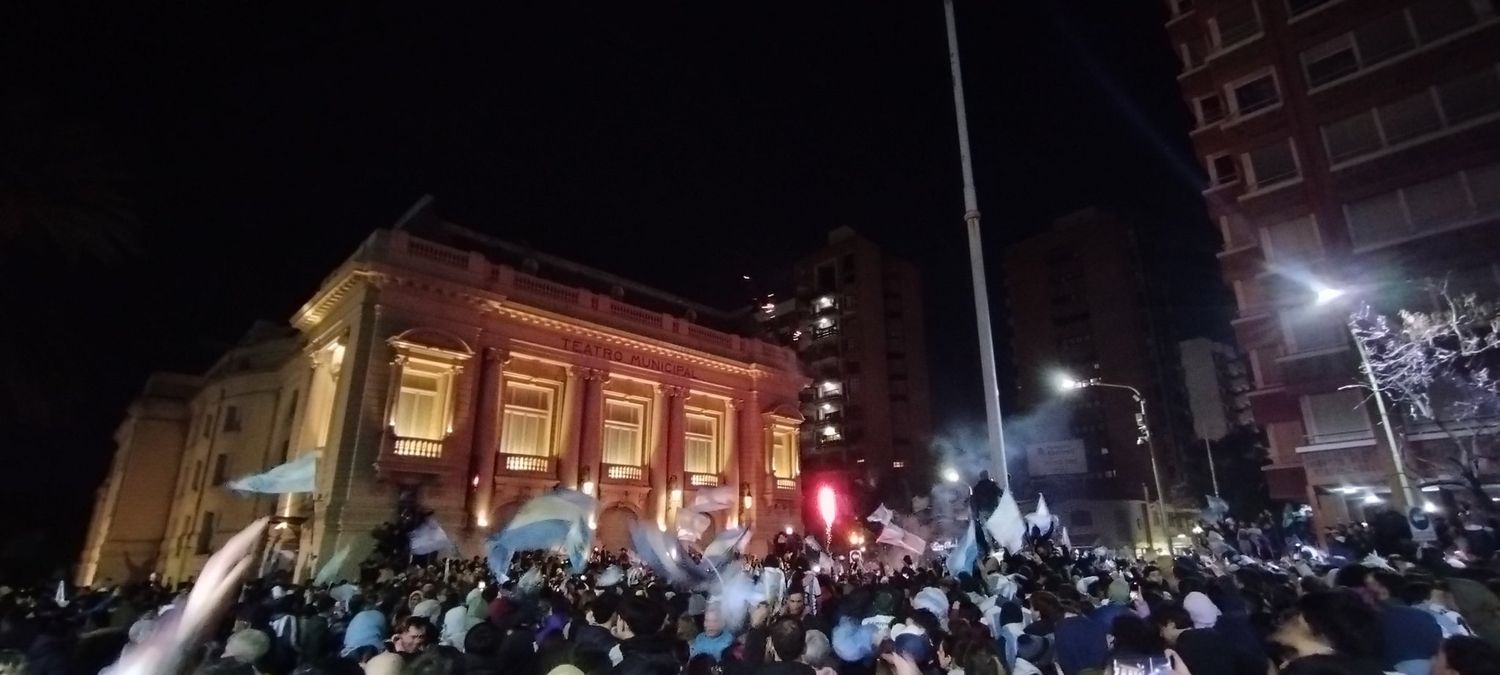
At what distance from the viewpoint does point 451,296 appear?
25.9 metres

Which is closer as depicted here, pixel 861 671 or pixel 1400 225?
pixel 861 671

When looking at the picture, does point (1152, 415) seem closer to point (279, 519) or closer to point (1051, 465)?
point (1051, 465)

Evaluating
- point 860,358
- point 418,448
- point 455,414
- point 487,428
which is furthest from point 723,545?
point 860,358

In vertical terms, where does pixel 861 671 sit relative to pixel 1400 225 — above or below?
below

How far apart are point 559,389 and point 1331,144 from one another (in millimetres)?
30145

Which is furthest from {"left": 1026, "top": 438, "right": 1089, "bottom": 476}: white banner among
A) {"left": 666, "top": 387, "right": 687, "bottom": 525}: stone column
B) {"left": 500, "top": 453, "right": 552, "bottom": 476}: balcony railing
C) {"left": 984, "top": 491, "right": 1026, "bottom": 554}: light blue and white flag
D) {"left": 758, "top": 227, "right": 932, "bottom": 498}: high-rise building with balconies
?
{"left": 984, "top": 491, "right": 1026, "bottom": 554}: light blue and white flag

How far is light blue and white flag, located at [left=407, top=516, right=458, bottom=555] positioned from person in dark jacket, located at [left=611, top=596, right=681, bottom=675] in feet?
52.9

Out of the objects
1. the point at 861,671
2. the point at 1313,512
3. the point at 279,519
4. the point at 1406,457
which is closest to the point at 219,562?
the point at 861,671

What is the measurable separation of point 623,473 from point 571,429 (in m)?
3.08

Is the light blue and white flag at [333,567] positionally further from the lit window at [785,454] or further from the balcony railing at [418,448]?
the lit window at [785,454]

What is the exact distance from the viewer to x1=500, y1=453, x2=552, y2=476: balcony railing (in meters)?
26.3

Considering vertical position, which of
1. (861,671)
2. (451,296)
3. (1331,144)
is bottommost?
(861,671)

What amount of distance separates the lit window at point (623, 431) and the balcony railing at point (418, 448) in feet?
25.3

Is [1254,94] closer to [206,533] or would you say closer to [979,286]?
[979,286]
